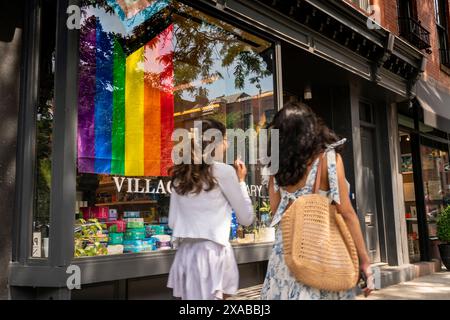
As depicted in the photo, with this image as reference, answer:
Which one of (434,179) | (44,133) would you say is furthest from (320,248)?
(434,179)

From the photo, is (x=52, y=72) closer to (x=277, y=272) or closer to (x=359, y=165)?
(x=277, y=272)

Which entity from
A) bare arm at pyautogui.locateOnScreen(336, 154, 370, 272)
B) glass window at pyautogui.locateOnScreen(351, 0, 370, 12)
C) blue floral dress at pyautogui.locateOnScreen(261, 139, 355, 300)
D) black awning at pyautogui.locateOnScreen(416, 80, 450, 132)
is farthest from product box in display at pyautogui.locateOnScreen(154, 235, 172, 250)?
glass window at pyautogui.locateOnScreen(351, 0, 370, 12)

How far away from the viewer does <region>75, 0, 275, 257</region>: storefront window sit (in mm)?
4508

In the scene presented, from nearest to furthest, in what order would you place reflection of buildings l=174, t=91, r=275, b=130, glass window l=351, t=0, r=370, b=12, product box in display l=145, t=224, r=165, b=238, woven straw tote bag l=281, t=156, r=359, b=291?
1. woven straw tote bag l=281, t=156, r=359, b=291
2. product box in display l=145, t=224, r=165, b=238
3. reflection of buildings l=174, t=91, r=275, b=130
4. glass window l=351, t=0, r=370, b=12

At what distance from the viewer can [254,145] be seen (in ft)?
21.0

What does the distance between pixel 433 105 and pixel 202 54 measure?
5.89 meters

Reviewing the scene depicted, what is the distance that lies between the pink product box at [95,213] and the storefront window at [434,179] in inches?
314

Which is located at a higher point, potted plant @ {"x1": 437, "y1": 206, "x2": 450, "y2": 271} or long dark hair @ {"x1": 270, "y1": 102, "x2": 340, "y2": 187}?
long dark hair @ {"x1": 270, "y1": 102, "x2": 340, "y2": 187}

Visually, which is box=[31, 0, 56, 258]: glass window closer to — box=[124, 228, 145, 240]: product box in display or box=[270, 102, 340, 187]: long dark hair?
box=[124, 228, 145, 240]: product box in display

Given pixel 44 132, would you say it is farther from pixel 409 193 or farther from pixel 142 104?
pixel 409 193

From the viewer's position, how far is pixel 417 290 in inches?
307

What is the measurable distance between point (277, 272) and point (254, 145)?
3.78 metres

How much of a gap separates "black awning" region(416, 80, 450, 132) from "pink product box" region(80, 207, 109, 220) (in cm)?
665
